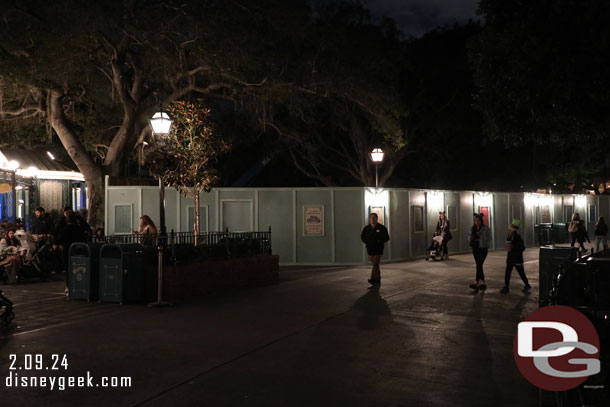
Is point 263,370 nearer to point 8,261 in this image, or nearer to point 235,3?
point 8,261

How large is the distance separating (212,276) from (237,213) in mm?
6940

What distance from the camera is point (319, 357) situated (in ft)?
25.1

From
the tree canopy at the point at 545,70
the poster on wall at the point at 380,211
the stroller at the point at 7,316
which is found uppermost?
the tree canopy at the point at 545,70

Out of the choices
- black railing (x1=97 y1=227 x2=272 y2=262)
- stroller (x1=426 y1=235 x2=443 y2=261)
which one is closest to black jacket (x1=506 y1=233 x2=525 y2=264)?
black railing (x1=97 y1=227 x2=272 y2=262)

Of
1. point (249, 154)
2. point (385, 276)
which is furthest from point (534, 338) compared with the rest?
point (249, 154)

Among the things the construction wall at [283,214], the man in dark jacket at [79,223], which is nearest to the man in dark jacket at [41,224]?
the man in dark jacket at [79,223]

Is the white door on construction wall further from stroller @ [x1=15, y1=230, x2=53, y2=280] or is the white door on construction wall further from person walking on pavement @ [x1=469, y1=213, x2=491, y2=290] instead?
person walking on pavement @ [x1=469, y1=213, x2=491, y2=290]

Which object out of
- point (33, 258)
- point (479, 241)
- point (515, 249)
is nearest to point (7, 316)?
point (33, 258)

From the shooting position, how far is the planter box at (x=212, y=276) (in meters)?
Answer: 12.4

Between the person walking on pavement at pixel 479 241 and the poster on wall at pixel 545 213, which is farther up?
the poster on wall at pixel 545 213

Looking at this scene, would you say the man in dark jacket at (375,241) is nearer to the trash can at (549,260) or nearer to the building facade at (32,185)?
the trash can at (549,260)

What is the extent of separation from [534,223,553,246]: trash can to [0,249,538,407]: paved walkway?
1846 centimetres

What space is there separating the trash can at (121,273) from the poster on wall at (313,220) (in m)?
8.58

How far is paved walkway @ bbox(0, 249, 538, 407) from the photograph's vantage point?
6.14 m
